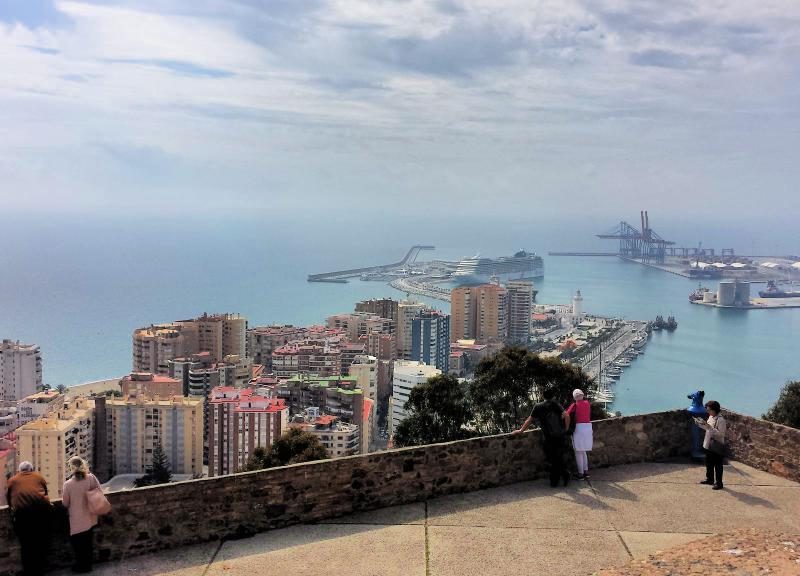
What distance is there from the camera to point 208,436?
73.8 ft

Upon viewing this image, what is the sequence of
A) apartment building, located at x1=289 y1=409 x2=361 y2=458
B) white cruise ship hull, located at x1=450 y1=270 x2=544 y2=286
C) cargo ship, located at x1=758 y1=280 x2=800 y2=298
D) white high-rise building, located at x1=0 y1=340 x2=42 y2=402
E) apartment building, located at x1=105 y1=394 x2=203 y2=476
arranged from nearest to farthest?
1. apartment building, located at x1=289 y1=409 x2=361 y2=458
2. apartment building, located at x1=105 y1=394 x2=203 y2=476
3. white high-rise building, located at x1=0 y1=340 x2=42 y2=402
4. cargo ship, located at x1=758 y1=280 x2=800 y2=298
5. white cruise ship hull, located at x1=450 y1=270 x2=544 y2=286

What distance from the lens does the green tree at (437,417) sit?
952cm

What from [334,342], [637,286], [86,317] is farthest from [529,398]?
[637,286]

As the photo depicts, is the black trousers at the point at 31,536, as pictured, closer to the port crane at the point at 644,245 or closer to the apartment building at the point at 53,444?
the apartment building at the point at 53,444

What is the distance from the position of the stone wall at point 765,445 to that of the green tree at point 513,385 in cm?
557

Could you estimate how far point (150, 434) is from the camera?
21875mm

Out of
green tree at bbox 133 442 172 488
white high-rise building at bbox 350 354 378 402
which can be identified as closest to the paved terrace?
green tree at bbox 133 442 172 488

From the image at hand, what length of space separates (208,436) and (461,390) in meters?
14.5

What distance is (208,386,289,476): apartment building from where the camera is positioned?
19.8 metres

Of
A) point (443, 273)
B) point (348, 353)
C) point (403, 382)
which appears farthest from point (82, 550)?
point (443, 273)

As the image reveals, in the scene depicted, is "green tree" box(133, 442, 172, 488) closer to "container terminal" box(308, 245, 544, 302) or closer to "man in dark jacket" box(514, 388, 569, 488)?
"man in dark jacket" box(514, 388, 569, 488)

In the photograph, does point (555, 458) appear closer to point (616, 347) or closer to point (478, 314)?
point (616, 347)

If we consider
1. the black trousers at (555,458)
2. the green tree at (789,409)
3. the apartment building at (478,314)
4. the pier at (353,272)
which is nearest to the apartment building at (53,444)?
the green tree at (789,409)

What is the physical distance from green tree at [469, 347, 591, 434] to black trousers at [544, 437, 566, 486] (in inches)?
238
